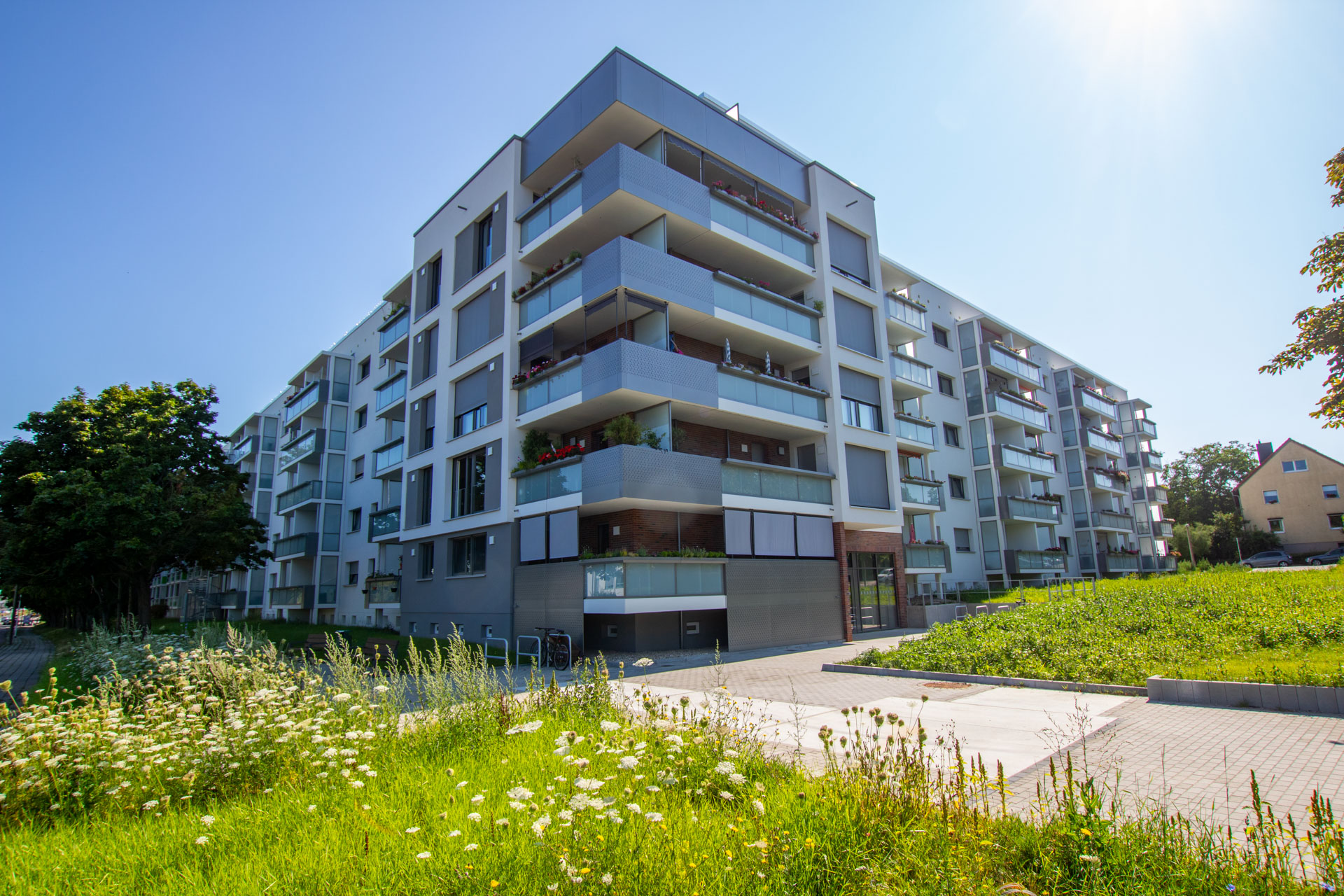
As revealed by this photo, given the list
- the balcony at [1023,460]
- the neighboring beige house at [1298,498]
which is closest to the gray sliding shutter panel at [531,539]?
the balcony at [1023,460]

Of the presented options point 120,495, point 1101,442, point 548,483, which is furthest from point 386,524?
point 1101,442

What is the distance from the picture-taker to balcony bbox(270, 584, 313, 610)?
124 feet

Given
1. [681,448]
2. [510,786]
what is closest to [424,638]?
[681,448]

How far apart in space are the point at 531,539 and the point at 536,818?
16.9 meters

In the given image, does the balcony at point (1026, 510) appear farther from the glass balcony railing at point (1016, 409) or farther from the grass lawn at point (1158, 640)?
the grass lawn at point (1158, 640)

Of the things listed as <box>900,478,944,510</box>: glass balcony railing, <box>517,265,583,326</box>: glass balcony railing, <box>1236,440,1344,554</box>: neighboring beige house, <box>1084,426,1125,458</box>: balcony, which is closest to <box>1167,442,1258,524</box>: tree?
<box>1236,440,1344,554</box>: neighboring beige house

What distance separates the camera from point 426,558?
2541 cm

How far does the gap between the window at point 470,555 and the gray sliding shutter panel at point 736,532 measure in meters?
8.17

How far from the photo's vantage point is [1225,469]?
76.6m

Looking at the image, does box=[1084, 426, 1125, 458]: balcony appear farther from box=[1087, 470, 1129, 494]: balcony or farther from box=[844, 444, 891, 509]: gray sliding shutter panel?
box=[844, 444, 891, 509]: gray sliding shutter panel

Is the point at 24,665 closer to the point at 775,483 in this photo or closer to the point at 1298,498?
the point at 775,483

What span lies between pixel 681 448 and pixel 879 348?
1026 centimetres

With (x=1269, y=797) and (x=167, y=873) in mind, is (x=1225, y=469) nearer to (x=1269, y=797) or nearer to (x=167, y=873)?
(x=1269, y=797)

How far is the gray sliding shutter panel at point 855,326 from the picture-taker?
25.6m
